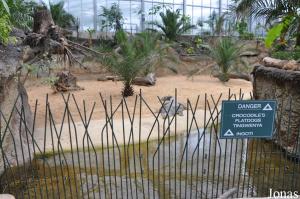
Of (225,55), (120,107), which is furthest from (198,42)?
(120,107)

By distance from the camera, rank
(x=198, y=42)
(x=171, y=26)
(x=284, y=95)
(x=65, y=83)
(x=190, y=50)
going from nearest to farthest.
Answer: (x=284, y=95) → (x=65, y=83) → (x=190, y=50) → (x=171, y=26) → (x=198, y=42)

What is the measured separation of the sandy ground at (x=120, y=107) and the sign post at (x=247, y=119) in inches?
79.1

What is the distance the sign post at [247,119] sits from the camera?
3.06 metres

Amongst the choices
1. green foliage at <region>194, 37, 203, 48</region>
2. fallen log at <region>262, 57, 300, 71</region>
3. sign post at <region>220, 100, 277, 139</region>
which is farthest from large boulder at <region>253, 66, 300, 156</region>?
green foliage at <region>194, 37, 203, 48</region>

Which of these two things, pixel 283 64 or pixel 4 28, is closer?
pixel 4 28

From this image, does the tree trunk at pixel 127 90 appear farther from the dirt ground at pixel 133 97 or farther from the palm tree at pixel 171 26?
the palm tree at pixel 171 26

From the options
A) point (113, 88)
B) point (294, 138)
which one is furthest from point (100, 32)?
point (294, 138)

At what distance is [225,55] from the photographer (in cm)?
1281

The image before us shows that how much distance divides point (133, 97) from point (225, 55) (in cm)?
456

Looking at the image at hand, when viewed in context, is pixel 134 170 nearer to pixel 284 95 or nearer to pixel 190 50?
pixel 284 95

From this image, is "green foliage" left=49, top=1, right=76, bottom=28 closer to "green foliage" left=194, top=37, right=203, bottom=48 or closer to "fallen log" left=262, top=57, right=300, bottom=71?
"green foliage" left=194, top=37, right=203, bottom=48

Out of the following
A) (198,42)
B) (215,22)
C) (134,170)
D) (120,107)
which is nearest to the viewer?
(134,170)

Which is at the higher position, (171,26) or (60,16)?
(60,16)

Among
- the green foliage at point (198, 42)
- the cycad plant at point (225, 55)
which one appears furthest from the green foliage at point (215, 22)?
the cycad plant at point (225, 55)
